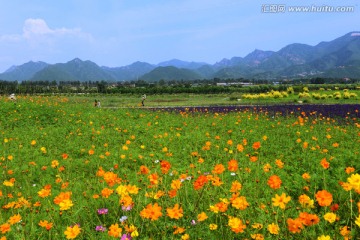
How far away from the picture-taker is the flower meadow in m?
3.01

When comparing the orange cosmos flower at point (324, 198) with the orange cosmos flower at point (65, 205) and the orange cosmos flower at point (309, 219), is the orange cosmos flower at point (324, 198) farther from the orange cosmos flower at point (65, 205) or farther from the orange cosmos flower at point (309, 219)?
the orange cosmos flower at point (65, 205)

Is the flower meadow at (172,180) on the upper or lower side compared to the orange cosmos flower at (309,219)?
lower

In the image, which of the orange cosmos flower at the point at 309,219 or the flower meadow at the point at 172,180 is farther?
the flower meadow at the point at 172,180

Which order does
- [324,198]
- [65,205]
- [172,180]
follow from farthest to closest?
[172,180]
[65,205]
[324,198]

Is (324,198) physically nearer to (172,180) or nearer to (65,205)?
(65,205)

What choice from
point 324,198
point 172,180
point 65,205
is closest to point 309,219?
point 324,198

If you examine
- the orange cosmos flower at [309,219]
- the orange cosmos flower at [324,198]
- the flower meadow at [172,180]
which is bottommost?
the flower meadow at [172,180]

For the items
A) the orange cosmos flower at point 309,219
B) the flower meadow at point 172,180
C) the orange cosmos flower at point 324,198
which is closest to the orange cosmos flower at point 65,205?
the flower meadow at point 172,180

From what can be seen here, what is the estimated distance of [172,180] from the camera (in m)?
5.20

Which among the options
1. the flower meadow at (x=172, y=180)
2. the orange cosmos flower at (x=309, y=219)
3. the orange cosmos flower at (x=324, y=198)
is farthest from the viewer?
the flower meadow at (x=172, y=180)

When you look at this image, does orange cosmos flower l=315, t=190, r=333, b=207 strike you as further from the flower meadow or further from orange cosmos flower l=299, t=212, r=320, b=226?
orange cosmos flower l=299, t=212, r=320, b=226

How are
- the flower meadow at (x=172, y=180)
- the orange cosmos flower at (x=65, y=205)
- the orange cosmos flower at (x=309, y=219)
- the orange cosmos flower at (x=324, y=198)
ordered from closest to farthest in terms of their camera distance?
the orange cosmos flower at (x=309, y=219), the orange cosmos flower at (x=324, y=198), the orange cosmos flower at (x=65, y=205), the flower meadow at (x=172, y=180)

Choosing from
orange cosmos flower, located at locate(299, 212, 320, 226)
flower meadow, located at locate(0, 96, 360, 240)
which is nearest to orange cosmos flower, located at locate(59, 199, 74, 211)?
flower meadow, located at locate(0, 96, 360, 240)

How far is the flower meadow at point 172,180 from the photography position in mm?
3012
